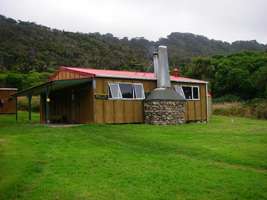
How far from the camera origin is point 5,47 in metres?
53.9

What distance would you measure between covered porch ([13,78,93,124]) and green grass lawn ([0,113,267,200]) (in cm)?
468

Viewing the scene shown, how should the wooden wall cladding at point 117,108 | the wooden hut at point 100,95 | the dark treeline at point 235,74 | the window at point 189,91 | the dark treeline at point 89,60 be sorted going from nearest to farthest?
the wooden hut at point 100,95, the wooden wall cladding at point 117,108, the window at point 189,91, the dark treeline at point 235,74, the dark treeline at point 89,60

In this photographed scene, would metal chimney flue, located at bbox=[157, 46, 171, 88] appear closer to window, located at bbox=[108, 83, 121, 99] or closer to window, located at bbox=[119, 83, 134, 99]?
window, located at bbox=[119, 83, 134, 99]

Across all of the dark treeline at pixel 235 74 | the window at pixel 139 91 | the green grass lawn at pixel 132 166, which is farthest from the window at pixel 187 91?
the dark treeline at pixel 235 74

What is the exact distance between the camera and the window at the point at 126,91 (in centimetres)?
2056

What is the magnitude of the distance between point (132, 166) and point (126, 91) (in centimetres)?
1193

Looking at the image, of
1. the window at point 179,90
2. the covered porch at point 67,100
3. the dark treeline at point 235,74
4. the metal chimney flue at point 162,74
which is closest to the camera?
the covered porch at point 67,100

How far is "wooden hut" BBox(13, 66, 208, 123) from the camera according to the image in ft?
65.3

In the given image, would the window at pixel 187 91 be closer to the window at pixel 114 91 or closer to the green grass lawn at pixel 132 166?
the window at pixel 114 91

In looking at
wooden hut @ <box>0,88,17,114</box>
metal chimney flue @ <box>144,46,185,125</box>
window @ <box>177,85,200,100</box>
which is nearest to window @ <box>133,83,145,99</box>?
metal chimney flue @ <box>144,46,185,125</box>

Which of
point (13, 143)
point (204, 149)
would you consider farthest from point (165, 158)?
point (13, 143)

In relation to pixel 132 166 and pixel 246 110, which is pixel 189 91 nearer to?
pixel 246 110

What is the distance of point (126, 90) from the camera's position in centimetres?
2131

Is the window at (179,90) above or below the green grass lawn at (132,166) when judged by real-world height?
above
